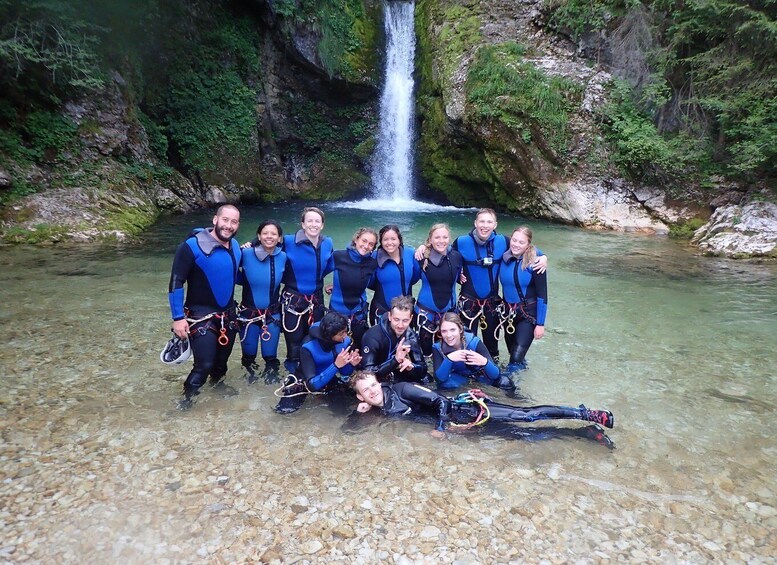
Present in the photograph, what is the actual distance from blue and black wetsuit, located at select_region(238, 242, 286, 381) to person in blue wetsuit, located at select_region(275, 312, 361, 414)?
1.64 ft

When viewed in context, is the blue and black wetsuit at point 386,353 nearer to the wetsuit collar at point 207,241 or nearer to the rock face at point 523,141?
the wetsuit collar at point 207,241

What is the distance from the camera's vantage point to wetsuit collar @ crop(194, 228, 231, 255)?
3.87 m

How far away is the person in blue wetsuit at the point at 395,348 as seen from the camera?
154 inches

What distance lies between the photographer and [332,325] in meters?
3.84

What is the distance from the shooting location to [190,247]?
381 cm

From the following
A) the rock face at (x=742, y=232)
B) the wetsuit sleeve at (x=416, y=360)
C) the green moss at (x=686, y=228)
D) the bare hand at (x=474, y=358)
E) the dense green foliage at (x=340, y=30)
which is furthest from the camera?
the dense green foliage at (x=340, y=30)

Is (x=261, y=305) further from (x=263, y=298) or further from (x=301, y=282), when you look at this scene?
(x=301, y=282)

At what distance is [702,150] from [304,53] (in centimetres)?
1306

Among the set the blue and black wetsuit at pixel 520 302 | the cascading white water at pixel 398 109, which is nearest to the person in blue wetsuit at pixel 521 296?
the blue and black wetsuit at pixel 520 302

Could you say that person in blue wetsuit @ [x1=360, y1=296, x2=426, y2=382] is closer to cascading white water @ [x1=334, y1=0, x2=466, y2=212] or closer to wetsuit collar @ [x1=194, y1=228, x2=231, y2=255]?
wetsuit collar @ [x1=194, y1=228, x2=231, y2=255]

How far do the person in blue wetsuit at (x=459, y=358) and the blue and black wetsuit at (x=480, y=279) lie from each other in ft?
1.68

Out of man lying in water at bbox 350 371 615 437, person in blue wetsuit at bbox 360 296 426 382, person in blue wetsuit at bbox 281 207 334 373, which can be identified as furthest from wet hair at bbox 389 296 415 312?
person in blue wetsuit at bbox 281 207 334 373

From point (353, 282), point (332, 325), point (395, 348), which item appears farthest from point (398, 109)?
point (332, 325)

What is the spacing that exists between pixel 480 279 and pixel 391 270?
862 mm
